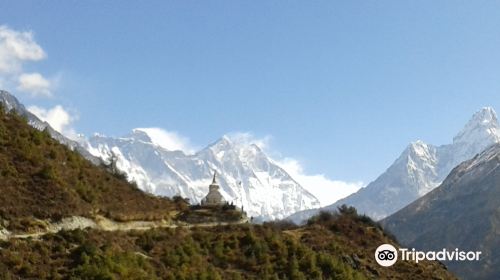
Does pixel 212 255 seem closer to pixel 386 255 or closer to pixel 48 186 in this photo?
pixel 48 186

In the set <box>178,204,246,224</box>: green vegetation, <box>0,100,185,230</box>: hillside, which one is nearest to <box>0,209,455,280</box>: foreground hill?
<box>0,100,185,230</box>: hillside

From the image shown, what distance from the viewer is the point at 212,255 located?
41.2 m

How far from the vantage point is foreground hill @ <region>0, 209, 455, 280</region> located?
3144 centimetres

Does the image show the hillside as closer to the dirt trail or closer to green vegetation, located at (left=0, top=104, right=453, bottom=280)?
green vegetation, located at (left=0, top=104, right=453, bottom=280)

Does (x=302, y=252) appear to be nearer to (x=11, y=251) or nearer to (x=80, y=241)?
(x=80, y=241)

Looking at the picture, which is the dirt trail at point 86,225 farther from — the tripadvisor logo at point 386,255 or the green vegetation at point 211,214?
the tripadvisor logo at point 386,255

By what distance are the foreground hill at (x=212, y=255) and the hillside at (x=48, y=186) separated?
123 inches

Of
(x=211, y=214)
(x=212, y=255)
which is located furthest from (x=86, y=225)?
(x=211, y=214)

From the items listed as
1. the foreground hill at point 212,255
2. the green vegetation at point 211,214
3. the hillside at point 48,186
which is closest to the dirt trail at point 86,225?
the hillside at point 48,186

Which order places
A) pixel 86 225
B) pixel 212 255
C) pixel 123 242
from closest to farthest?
1. pixel 123 242
2. pixel 86 225
3. pixel 212 255

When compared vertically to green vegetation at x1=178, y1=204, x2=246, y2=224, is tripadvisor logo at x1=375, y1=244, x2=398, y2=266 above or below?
below

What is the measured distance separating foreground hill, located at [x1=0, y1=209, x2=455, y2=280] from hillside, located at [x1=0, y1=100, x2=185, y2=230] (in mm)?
3127

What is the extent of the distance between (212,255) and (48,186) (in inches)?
421

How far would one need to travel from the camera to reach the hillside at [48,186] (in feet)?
123
